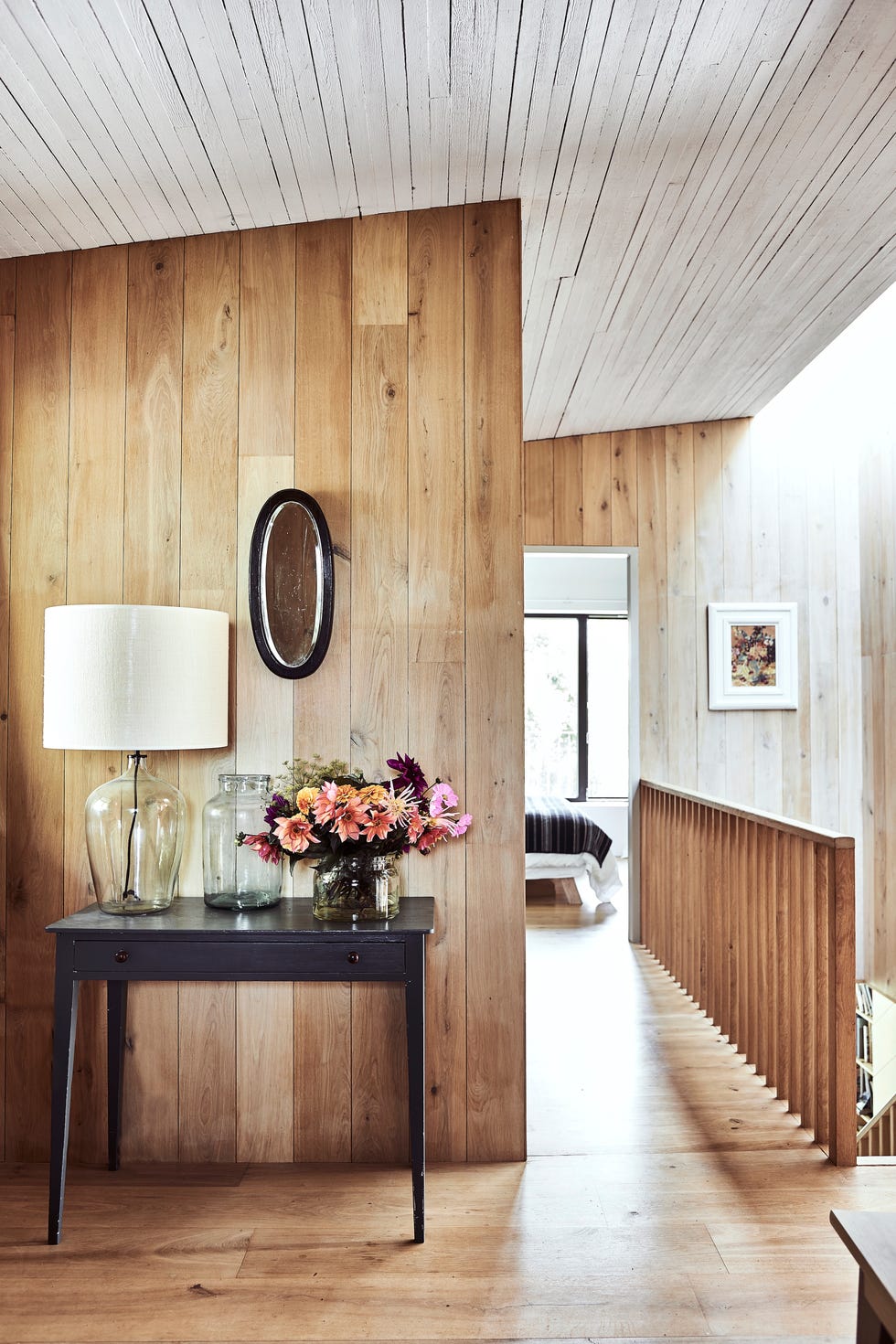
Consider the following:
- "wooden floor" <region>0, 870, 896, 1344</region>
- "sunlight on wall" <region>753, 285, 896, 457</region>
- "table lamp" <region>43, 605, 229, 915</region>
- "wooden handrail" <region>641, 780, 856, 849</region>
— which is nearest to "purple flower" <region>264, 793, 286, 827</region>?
"table lamp" <region>43, 605, 229, 915</region>

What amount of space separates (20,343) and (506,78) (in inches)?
59.9

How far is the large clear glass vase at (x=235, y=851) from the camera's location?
7.95ft

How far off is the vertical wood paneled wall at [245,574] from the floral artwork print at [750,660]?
9.11 feet

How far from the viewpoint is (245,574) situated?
264 cm

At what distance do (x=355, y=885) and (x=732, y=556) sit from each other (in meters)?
3.60

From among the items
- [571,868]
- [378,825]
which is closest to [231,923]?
[378,825]

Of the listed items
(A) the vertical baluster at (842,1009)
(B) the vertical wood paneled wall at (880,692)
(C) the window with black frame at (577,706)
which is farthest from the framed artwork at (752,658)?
(C) the window with black frame at (577,706)

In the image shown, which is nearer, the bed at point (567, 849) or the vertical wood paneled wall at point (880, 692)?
the vertical wood paneled wall at point (880, 692)

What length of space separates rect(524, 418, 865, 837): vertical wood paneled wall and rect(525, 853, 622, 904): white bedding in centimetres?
106

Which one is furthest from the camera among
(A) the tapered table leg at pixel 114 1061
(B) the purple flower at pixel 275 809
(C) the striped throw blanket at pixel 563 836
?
(C) the striped throw blanket at pixel 563 836

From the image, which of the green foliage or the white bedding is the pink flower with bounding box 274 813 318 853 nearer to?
the green foliage

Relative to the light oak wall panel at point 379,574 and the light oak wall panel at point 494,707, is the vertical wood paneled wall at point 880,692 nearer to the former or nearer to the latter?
the light oak wall panel at point 494,707

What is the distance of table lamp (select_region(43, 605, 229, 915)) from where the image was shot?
2189 mm

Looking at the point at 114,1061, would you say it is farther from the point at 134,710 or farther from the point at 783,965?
the point at 783,965
